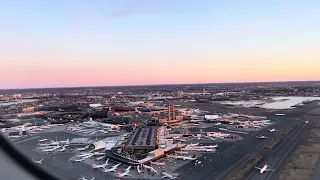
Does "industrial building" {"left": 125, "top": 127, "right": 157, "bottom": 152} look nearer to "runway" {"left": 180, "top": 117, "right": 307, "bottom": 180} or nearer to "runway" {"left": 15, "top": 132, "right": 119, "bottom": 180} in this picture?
"runway" {"left": 15, "top": 132, "right": 119, "bottom": 180}

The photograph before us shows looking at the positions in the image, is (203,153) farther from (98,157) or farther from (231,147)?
(98,157)

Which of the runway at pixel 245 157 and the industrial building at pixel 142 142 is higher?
the industrial building at pixel 142 142

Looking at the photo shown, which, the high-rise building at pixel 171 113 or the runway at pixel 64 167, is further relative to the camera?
the high-rise building at pixel 171 113

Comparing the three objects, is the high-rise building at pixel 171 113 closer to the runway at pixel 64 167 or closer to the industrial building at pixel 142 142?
the industrial building at pixel 142 142

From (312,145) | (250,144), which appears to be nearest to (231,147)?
Result: (250,144)

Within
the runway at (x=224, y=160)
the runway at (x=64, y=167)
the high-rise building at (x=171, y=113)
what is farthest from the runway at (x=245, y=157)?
the high-rise building at (x=171, y=113)

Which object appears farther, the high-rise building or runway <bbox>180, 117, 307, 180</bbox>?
the high-rise building

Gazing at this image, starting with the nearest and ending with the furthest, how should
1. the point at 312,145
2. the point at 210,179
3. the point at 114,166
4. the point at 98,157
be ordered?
the point at 210,179 < the point at 114,166 < the point at 98,157 < the point at 312,145

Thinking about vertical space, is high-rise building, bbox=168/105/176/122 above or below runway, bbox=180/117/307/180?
above

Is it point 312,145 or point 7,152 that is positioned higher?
point 7,152

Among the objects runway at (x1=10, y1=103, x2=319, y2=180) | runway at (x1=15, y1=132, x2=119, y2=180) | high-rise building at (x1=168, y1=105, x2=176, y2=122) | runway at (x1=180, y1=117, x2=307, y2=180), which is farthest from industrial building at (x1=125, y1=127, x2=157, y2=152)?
high-rise building at (x1=168, y1=105, x2=176, y2=122)

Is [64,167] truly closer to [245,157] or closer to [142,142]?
[142,142]
